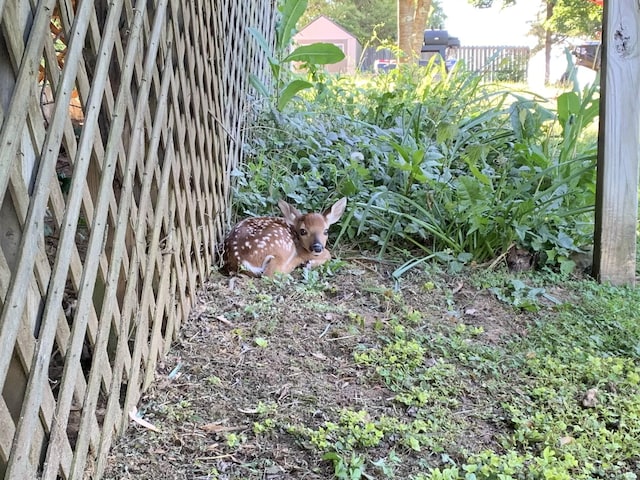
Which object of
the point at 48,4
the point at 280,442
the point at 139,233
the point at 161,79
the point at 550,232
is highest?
the point at 48,4

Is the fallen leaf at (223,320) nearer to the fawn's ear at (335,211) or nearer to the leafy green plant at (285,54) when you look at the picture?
the fawn's ear at (335,211)

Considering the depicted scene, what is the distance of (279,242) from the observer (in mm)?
3938

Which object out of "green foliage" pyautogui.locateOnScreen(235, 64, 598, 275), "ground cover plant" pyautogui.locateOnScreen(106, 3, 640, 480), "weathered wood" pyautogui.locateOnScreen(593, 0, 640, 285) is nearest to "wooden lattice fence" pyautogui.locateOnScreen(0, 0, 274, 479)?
"ground cover plant" pyautogui.locateOnScreen(106, 3, 640, 480)

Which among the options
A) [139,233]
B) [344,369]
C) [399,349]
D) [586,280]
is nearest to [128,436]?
[139,233]

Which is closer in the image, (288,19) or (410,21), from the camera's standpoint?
(288,19)

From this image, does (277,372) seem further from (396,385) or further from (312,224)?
(312,224)

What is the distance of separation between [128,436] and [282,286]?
1624 millimetres

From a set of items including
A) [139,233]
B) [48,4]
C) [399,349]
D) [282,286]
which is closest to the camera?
[48,4]

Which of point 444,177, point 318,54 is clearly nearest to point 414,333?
point 444,177

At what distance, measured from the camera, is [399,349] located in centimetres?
293

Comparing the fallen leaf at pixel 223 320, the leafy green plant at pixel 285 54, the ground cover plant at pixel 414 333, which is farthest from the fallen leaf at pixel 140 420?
the leafy green plant at pixel 285 54

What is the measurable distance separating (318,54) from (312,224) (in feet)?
6.72

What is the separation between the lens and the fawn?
381 centimetres

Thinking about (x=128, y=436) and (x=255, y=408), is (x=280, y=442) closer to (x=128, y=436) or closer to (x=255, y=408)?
(x=255, y=408)
